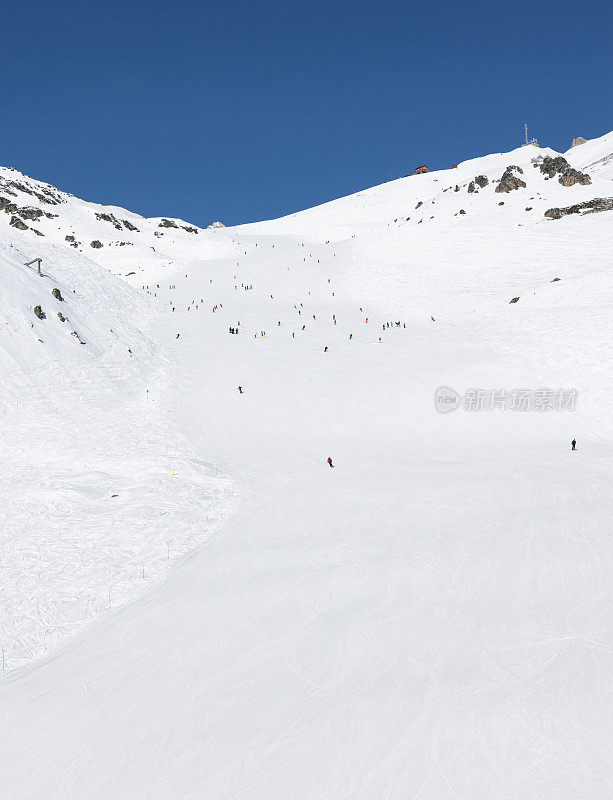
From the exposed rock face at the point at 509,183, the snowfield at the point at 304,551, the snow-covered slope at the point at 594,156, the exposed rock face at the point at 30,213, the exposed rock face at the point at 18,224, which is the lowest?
the snowfield at the point at 304,551

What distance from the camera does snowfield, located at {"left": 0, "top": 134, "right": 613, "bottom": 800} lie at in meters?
6.99

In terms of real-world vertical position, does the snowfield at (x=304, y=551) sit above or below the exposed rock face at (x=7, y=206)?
below

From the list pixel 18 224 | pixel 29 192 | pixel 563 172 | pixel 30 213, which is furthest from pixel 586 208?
pixel 29 192

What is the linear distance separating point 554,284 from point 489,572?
3821 centimetres

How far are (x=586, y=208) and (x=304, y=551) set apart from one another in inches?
2691

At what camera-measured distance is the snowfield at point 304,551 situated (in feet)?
22.9

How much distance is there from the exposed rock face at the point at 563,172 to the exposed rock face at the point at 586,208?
14937 mm

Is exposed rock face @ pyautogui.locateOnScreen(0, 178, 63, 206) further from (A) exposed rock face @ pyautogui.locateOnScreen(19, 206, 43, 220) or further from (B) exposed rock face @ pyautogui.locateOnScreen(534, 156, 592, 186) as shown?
(B) exposed rock face @ pyautogui.locateOnScreen(534, 156, 592, 186)

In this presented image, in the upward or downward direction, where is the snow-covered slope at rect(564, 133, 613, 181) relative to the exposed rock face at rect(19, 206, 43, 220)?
upward

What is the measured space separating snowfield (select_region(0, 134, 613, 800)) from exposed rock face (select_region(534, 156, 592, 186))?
4583 centimetres

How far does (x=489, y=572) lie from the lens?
38.7 feet

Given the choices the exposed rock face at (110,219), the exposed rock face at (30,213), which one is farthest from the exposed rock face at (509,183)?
the exposed rock face at (30,213)

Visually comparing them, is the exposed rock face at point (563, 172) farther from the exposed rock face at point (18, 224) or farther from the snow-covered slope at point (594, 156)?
the exposed rock face at point (18, 224)

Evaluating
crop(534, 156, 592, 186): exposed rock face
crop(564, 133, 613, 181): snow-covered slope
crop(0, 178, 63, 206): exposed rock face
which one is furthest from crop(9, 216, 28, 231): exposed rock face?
crop(564, 133, 613, 181): snow-covered slope
